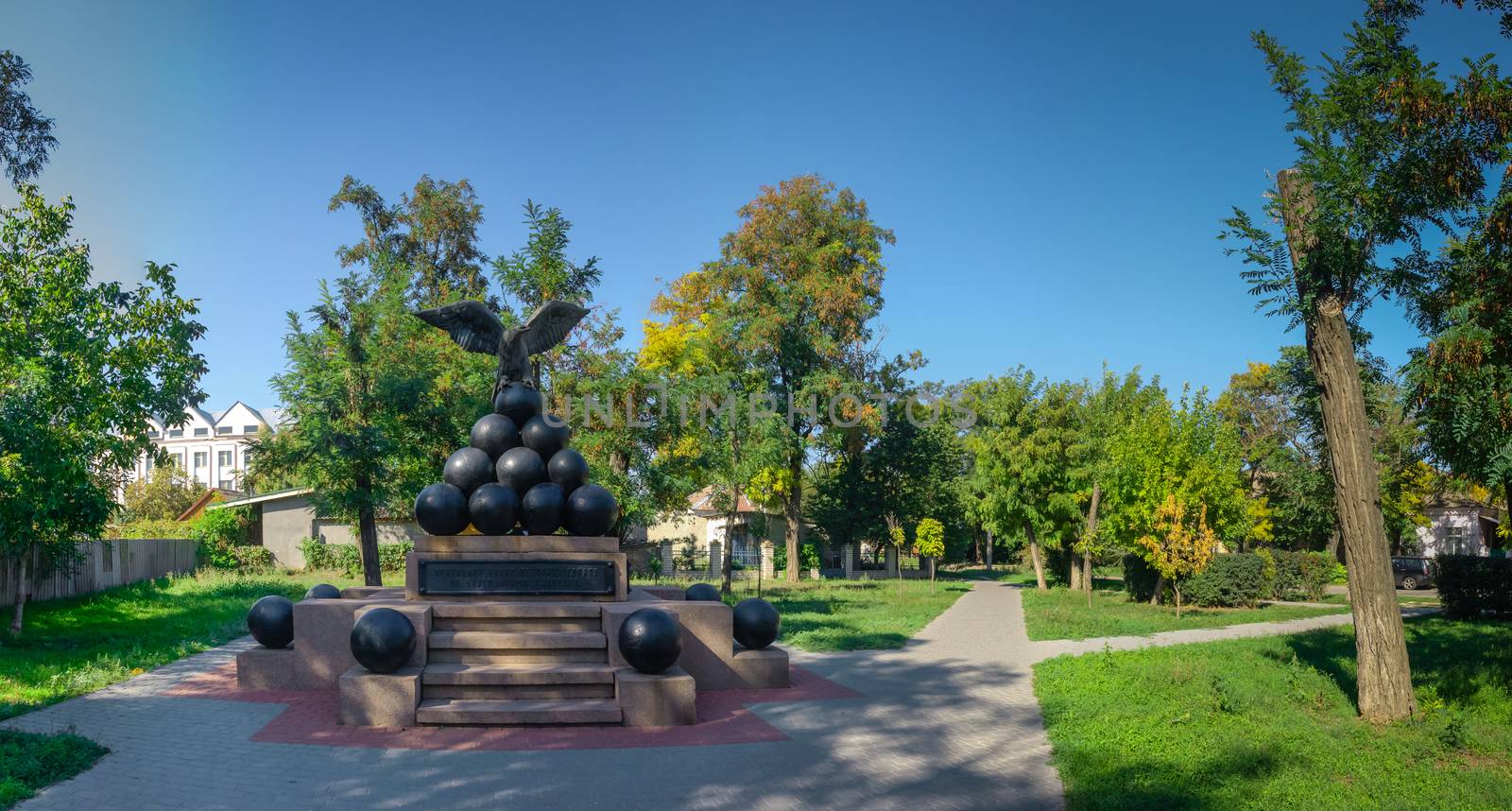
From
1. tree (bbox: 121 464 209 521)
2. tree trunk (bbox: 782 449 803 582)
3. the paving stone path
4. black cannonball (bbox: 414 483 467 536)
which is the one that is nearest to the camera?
the paving stone path

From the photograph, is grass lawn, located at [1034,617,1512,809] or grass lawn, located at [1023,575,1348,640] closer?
grass lawn, located at [1034,617,1512,809]

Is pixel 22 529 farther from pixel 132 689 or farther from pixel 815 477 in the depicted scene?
pixel 815 477

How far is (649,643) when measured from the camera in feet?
31.6

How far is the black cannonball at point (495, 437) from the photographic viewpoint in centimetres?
1273

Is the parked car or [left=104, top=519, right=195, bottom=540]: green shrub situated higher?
[left=104, top=519, right=195, bottom=540]: green shrub

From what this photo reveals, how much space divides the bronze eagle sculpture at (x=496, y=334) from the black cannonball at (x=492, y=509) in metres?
2.07

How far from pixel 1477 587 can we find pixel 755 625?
1899 centimetres

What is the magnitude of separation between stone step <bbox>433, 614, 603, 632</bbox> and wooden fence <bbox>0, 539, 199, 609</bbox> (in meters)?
10.9

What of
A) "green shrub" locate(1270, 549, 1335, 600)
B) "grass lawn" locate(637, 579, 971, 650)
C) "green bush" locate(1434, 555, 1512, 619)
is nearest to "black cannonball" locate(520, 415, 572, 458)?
"grass lawn" locate(637, 579, 971, 650)

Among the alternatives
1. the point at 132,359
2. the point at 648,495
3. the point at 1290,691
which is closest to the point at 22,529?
the point at 132,359

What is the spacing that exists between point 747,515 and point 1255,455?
23970mm

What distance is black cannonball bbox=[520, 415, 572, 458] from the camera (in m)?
12.8

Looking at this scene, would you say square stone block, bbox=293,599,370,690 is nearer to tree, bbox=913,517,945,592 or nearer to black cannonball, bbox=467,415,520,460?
black cannonball, bbox=467,415,520,460

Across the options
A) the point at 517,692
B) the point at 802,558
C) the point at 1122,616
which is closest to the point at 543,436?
the point at 517,692
